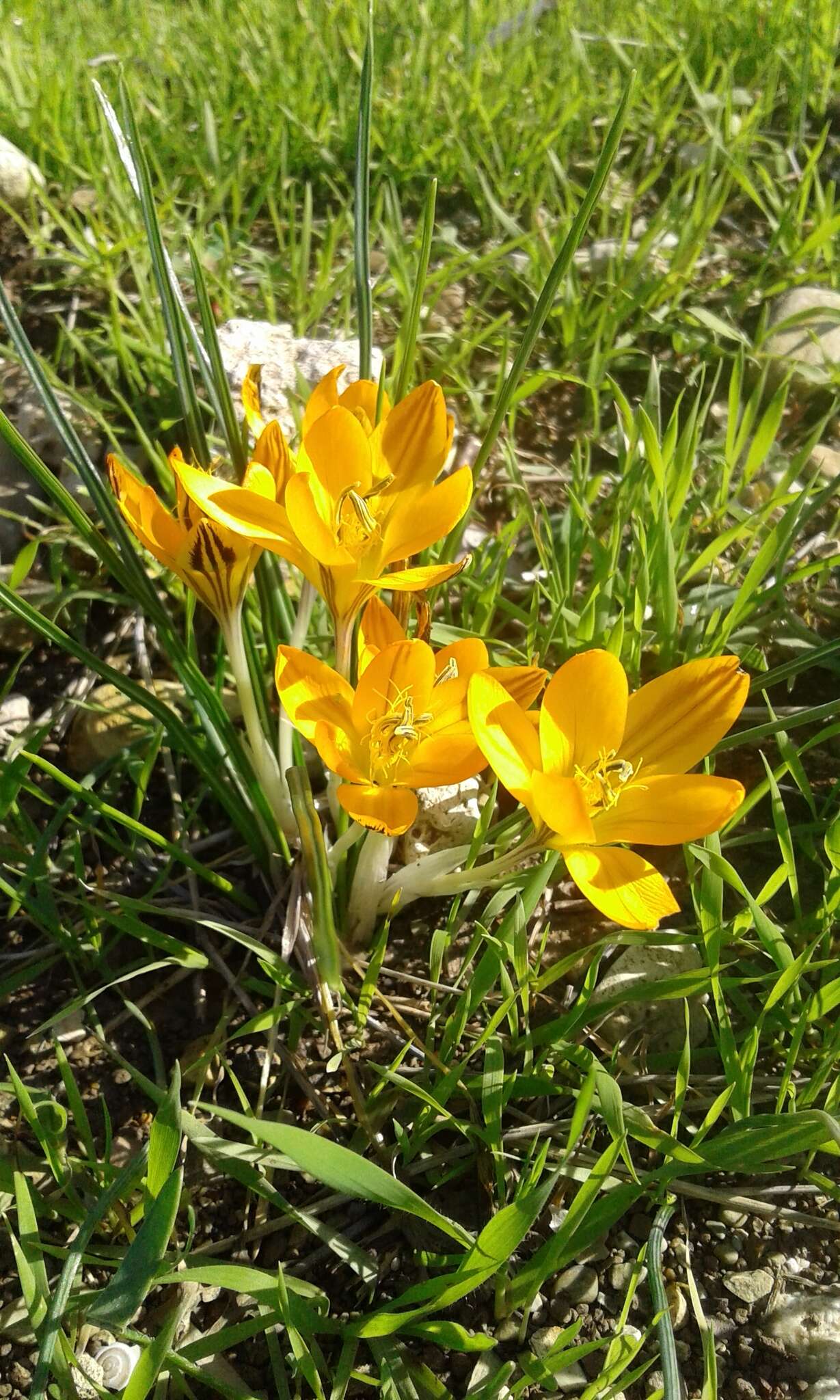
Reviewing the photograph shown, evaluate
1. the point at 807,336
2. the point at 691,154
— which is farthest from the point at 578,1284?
the point at 691,154

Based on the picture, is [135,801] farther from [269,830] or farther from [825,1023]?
[825,1023]

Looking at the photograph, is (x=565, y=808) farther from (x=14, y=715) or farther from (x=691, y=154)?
(x=691, y=154)

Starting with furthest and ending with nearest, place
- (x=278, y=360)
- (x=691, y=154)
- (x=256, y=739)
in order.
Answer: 1. (x=691, y=154)
2. (x=278, y=360)
3. (x=256, y=739)

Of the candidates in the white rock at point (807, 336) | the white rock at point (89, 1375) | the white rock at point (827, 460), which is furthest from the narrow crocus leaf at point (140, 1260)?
the white rock at point (807, 336)

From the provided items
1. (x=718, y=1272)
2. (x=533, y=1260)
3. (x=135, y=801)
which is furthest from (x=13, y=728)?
(x=718, y=1272)

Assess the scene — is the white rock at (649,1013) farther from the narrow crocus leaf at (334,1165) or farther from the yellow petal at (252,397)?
the yellow petal at (252,397)

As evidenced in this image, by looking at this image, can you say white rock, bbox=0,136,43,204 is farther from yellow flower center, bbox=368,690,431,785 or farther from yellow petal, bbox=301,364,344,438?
yellow flower center, bbox=368,690,431,785

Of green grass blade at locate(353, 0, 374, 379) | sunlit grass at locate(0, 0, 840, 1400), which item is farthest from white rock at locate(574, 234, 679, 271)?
green grass blade at locate(353, 0, 374, 379)
